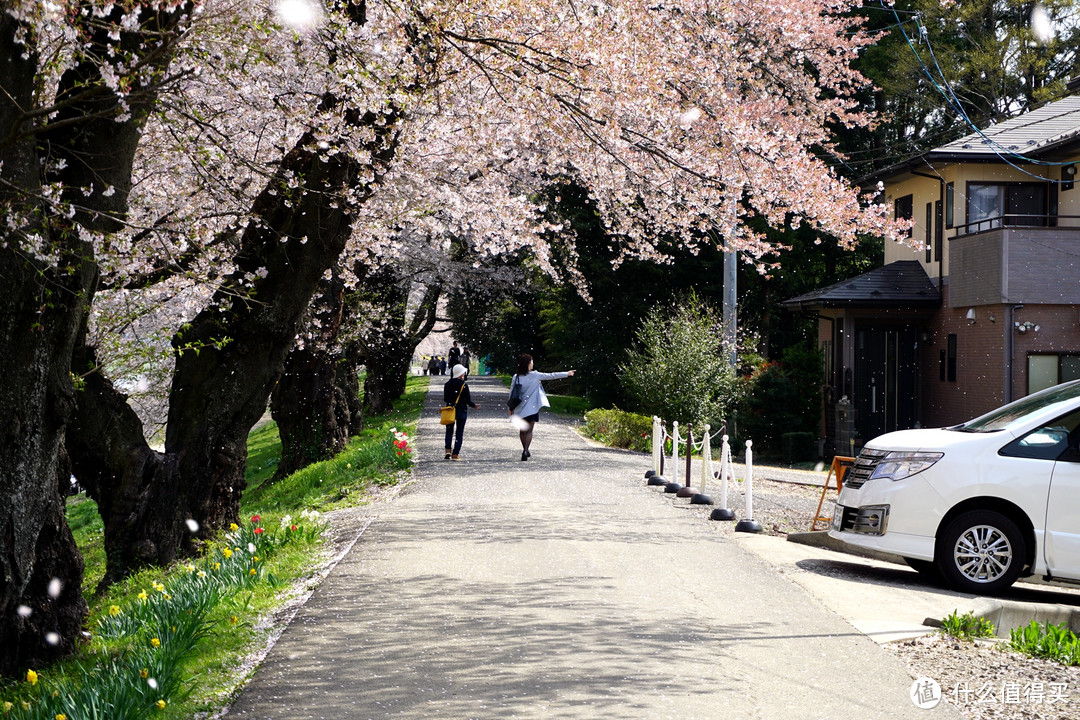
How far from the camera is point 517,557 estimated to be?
31.0 ft

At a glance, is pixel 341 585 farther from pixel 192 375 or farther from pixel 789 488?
pixel 789 488

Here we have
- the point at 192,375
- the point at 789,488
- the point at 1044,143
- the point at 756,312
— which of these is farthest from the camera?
the point at 756,312

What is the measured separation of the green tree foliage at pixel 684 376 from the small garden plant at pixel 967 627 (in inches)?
583

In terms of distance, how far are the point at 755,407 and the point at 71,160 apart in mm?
21569

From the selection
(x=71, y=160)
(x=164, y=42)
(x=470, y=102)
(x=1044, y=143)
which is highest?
(x=1044, y=143)

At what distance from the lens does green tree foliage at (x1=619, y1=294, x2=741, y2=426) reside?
872 inches

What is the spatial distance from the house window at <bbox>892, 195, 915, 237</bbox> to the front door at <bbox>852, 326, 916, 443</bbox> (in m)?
2.93

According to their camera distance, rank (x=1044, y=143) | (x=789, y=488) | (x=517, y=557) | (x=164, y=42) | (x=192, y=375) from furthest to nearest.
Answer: (x=1044, y=143) → (x=789, y=488) → (x=192, y=375) → (x=517, y=557) → (x=164, y=42)

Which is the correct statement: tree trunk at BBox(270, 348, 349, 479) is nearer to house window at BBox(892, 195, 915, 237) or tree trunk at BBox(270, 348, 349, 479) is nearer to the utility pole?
the utility pole

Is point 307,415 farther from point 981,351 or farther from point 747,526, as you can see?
point 981,351

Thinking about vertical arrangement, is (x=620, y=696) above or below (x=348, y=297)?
below

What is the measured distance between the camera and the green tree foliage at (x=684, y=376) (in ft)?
72.7

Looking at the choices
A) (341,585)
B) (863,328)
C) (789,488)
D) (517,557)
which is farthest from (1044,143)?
(341,585)

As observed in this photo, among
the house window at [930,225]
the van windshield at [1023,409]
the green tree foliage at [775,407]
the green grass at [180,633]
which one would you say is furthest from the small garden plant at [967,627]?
the house window at [930,225]
